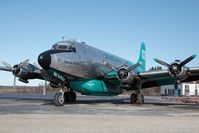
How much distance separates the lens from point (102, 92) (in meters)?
19.0

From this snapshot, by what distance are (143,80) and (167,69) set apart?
3.18 meters

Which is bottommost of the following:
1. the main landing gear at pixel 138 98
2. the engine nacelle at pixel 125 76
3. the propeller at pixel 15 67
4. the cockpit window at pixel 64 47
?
the main landing gear at pixel 138 98

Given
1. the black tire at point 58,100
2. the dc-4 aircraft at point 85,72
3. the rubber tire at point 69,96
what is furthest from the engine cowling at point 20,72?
the black tire at point 58,100

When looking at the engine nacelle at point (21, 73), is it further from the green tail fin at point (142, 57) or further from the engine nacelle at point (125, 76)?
the green tail fin at point (142, 57)

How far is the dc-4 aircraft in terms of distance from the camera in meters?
15.6

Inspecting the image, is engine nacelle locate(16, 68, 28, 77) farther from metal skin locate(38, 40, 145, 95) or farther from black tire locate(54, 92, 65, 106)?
black tire locate(54, 92, 65, 106)

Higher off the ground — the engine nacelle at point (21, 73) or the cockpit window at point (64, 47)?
the cockpit window at point (64, 47)

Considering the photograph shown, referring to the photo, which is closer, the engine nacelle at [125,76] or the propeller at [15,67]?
the engine nacelle at [125,76]

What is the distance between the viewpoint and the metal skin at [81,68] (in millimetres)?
15078

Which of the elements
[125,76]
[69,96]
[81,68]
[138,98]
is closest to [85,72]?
[81,68]

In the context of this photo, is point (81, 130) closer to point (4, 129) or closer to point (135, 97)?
point (4, 129)

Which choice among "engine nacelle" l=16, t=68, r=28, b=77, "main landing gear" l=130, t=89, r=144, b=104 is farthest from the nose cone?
"main landing gear" l=130, t=89, r=144, b=104

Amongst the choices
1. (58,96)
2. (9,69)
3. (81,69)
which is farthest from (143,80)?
(9,69)

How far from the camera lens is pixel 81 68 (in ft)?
55.8
